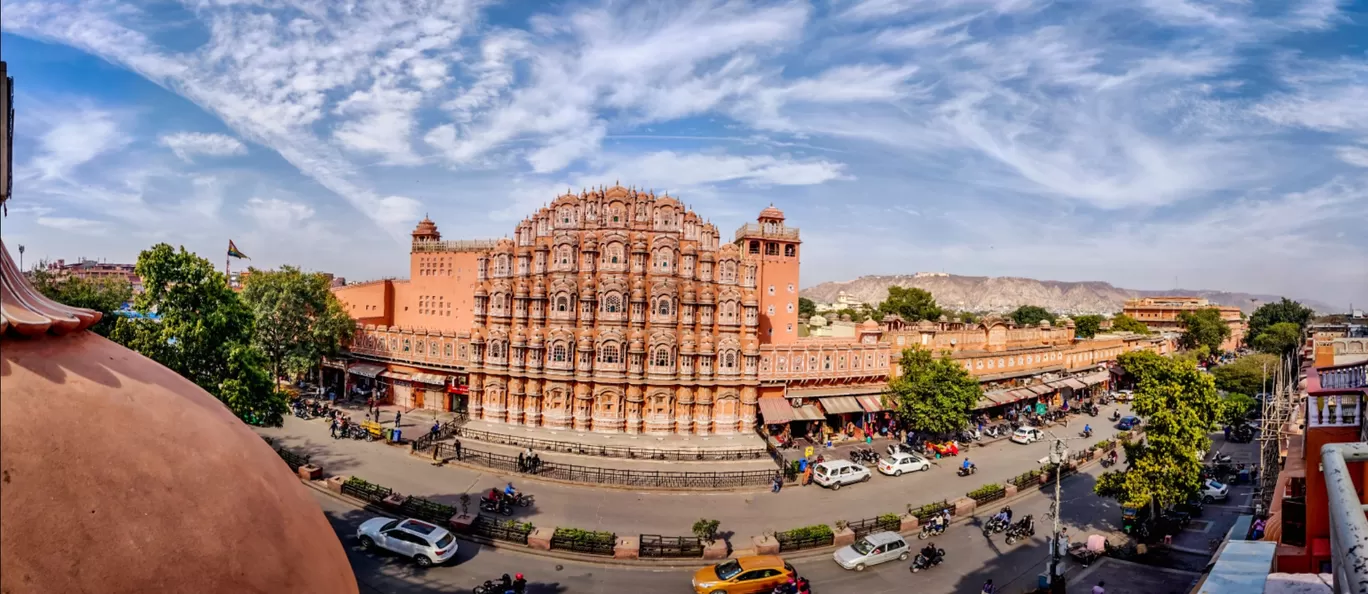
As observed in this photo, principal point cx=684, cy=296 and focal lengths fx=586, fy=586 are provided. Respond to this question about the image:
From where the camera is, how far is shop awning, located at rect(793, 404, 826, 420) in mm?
34825

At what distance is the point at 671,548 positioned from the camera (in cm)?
1959

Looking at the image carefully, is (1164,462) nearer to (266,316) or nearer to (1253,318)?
(266,316)

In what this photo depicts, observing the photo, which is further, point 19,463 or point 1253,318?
point 1253,318

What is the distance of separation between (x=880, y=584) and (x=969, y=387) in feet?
61.1

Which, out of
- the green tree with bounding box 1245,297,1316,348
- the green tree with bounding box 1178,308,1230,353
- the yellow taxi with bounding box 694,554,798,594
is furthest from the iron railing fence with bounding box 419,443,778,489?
the green tree with bounding box 1245,297,1316,348

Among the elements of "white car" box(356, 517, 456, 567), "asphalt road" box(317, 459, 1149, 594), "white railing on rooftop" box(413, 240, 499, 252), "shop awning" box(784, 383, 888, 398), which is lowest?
"asphalt road" box(317, 459, 1149, 594)

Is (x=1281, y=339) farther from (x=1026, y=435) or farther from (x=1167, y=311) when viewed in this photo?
(x=1167, y=311)

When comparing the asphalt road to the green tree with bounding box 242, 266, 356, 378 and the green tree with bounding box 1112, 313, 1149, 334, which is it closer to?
the green tree with bounding box 242, 266, 356, 378

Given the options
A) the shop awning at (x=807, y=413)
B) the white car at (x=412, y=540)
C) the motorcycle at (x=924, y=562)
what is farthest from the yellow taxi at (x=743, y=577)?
the shop awning at (x=807, y=413)

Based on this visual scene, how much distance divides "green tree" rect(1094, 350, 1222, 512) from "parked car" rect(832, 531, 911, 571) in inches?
329

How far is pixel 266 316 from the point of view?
120ft

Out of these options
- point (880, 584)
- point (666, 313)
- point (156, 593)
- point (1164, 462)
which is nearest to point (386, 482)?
point (666, 313)

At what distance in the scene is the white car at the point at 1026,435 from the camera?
36062mm

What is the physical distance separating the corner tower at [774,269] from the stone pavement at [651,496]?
46.5ft
